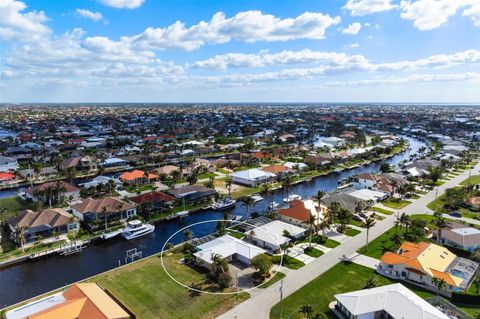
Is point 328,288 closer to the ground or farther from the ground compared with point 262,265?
closer to the ground

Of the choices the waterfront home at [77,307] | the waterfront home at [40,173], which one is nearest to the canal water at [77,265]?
the waterfront home at [77,307]

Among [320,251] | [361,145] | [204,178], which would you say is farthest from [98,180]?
[361,145]

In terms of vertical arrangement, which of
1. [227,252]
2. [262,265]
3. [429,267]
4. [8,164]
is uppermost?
[8,164]

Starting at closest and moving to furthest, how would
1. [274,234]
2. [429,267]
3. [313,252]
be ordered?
[429,267] → [313,252] → [274,234]

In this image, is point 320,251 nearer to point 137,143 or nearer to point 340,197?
point 340,197

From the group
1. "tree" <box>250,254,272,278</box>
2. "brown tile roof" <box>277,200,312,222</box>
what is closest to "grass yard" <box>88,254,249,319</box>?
"tree" <box>250,254,272,278</box>

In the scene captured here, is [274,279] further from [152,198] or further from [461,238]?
[152,198]

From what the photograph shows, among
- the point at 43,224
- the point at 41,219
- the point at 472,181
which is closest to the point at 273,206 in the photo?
the point at 43,224
